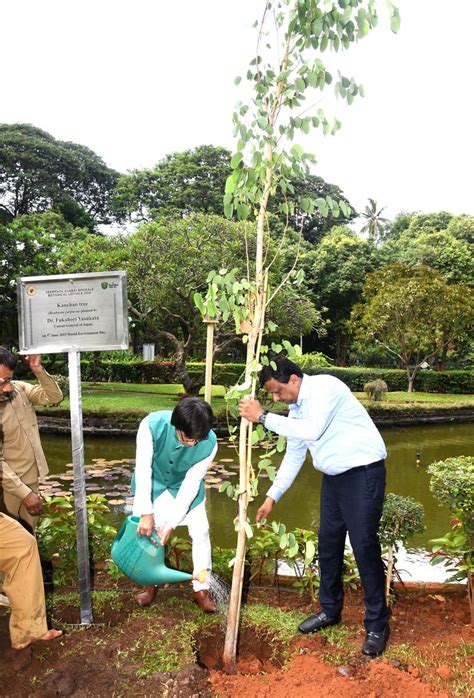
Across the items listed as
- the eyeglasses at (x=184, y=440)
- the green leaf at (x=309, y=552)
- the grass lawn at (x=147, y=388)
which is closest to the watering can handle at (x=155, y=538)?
the eyeglasses at (x=184, y=440)

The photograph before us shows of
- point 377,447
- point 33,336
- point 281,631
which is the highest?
point 33,336

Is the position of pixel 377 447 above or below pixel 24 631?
above

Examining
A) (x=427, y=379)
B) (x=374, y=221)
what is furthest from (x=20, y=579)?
(x=374, y=221)

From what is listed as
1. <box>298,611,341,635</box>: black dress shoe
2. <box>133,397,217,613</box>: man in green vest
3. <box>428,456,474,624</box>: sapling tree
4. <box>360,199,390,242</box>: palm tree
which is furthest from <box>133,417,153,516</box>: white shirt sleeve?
<box>360,199,390,242</box>: palm tree

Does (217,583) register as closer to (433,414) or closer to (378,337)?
(433,414)

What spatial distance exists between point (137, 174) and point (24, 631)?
27789 millimetres

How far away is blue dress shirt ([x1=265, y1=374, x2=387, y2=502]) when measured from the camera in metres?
2.45

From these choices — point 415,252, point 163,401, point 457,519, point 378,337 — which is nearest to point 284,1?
point 457,519

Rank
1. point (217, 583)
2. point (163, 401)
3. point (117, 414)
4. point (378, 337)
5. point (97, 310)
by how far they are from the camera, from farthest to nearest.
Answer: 1. point (378, 337)
2. point (163, 401)
3. point (117, 414)
4. point (217, 583)
5. point (97, 310)

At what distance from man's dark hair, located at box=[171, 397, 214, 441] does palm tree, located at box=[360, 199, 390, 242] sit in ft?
128

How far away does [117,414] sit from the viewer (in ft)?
35.0

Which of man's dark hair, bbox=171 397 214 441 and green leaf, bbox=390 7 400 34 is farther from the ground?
green leaf, bbox=390 7 400 34

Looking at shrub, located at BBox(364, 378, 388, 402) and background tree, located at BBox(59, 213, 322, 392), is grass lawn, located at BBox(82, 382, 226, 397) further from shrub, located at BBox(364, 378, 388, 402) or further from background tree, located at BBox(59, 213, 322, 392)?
shrub, located at BBox(364, 378, 388, 402)

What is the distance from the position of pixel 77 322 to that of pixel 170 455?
0.83 meters
